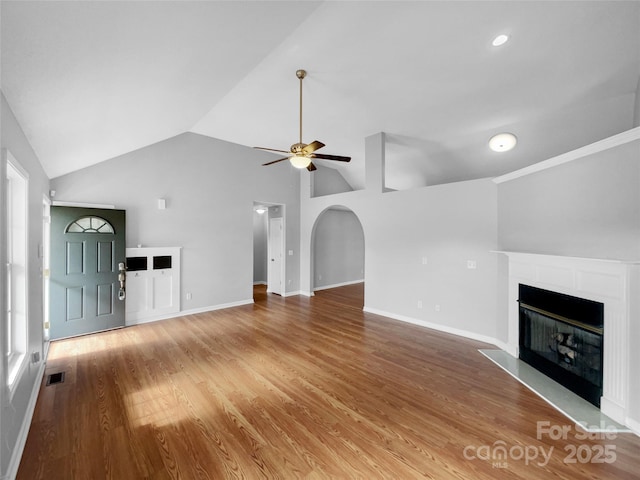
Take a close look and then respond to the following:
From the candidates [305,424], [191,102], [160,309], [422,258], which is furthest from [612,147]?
[160,309]

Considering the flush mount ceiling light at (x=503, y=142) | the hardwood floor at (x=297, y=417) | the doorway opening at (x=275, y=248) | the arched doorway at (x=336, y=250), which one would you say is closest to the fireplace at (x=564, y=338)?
the hardwood floor at (x=297, y=417)

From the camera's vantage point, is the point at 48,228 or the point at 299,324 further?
the point at 299,324

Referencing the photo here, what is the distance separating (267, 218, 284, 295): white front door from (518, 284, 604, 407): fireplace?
516cm

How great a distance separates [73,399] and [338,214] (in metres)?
6.80

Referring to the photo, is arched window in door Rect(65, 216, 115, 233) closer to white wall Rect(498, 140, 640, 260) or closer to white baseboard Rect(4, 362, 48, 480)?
white baseboard Rect(4, 362, 48, 480)

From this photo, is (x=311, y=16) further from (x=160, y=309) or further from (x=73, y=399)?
(x=160, y=309)

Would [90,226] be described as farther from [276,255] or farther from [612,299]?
[612,299]

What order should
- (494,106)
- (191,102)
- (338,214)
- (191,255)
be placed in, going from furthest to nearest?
1. (338,214)
2. (191,255)
3. (494,106)
4. (191,102)

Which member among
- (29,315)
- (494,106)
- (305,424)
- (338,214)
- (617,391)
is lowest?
(305,424)

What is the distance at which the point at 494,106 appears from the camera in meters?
3.78

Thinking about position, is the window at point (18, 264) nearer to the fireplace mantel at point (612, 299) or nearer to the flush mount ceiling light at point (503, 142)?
the fireplace mantel at point (612, 299)

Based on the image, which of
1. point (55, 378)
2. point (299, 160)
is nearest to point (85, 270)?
point (55, 378)

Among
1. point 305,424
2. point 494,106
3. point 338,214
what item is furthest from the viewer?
point 338,214

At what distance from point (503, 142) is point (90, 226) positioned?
691 cm
